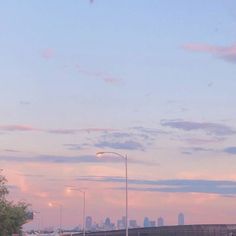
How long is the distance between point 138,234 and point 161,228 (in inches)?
278

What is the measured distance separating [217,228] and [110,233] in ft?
119

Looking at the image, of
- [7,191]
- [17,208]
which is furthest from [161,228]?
[7,191]

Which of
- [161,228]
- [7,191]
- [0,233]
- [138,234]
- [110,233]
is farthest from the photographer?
[110,233]

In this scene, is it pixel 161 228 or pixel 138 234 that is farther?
pixel 138 234

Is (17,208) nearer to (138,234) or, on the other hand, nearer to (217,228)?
(138,234)

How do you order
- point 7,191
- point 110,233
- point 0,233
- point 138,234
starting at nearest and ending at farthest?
point 7,191 < point 0,233 < point 138,234 < point 110,233

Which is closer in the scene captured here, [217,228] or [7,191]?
[7,191]

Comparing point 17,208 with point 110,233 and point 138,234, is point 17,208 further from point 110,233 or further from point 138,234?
point 110,233

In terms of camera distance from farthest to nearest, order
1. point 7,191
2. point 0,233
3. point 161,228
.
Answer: point 161,228, point 0,233, point 7,191

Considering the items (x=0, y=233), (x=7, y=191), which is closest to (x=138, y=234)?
(x=0, y=233)

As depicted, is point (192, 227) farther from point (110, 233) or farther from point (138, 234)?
point (110, 233)

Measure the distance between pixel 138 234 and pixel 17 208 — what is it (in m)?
15.8

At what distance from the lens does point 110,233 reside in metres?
98.2

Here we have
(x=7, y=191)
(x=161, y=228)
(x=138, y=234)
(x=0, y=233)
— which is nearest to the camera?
(x=7, y=191)
